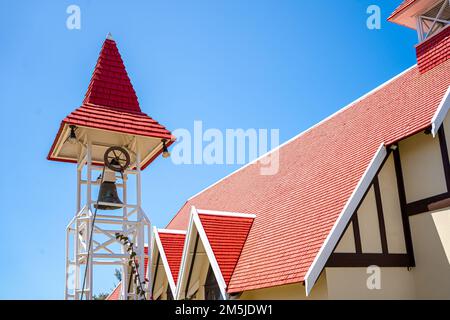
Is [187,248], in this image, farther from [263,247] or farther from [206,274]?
[263,247]

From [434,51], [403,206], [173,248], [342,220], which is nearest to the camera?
[342,220]

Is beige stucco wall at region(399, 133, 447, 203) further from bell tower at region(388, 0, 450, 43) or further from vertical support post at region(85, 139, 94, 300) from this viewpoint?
vertical support post at region(85, 139, 94, 300)

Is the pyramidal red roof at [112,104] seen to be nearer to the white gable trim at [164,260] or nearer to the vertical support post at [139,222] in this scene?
the vertical support post at [139,222]

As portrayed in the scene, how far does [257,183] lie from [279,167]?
40.4 inches

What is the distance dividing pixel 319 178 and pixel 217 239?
3.11 meters

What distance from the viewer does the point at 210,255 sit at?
13.3m

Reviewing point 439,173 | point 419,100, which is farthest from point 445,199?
point 419,100

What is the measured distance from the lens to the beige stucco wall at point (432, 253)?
10.7 metres

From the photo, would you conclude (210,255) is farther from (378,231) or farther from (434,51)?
(434,51)

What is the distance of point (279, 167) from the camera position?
1739cm

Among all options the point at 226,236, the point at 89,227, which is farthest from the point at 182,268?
the point at 89,227

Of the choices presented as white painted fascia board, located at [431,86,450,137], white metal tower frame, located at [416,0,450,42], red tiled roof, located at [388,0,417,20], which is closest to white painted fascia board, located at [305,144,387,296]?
white painted fascia board, located at [431,86,450,137]
